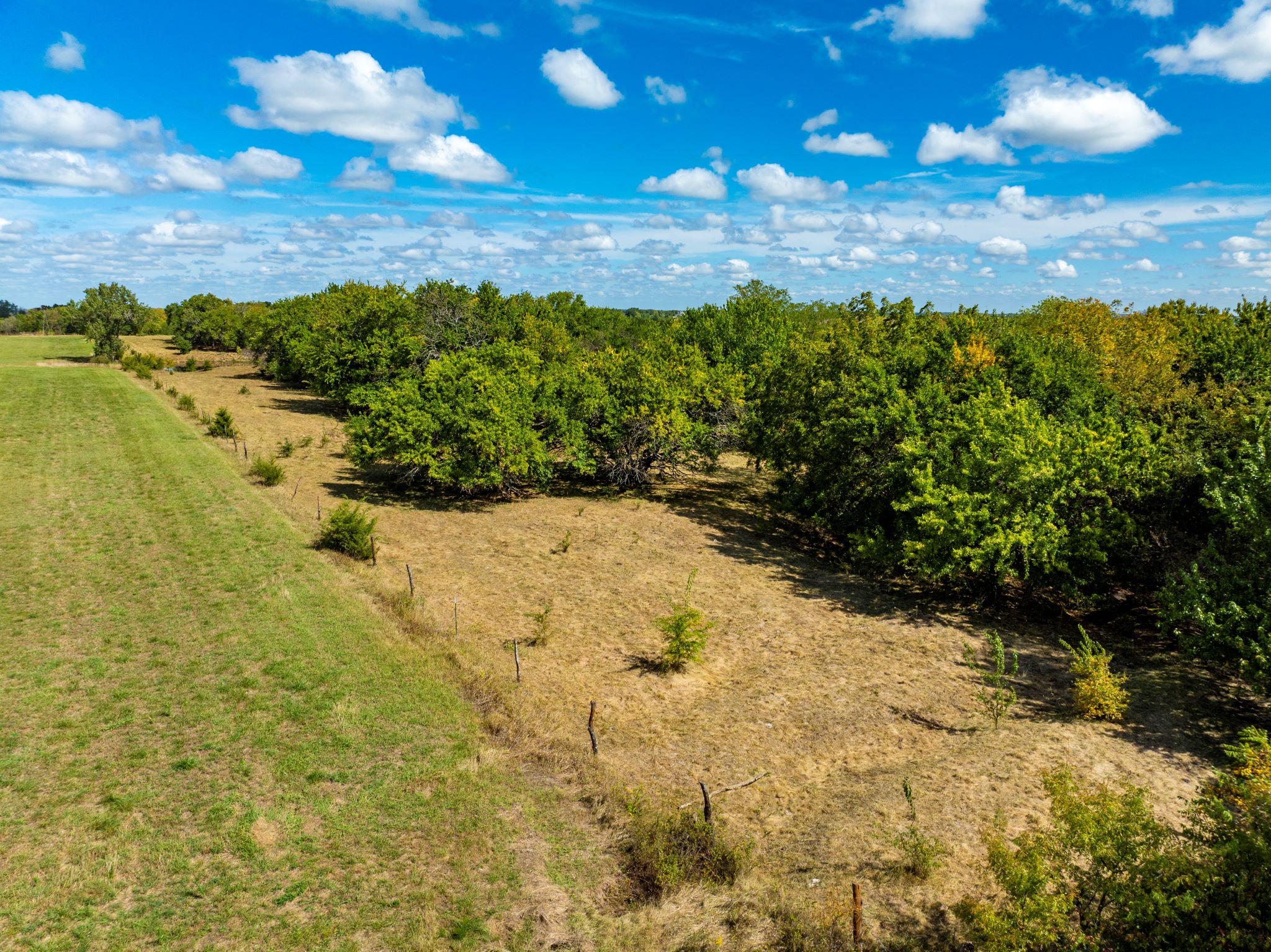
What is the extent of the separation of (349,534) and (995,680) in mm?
22501

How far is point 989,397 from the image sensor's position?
2402 cm

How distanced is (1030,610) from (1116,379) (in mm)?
15184

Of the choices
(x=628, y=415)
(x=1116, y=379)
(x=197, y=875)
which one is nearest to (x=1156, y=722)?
(x=197, y=875)

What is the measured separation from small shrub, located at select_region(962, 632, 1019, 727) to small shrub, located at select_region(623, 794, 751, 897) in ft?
26.4

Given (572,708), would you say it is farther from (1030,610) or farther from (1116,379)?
(1116,379)

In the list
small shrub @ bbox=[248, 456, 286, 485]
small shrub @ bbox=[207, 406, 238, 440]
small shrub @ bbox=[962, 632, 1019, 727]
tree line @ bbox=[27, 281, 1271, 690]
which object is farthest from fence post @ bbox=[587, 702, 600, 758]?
small shrub @ bbox=[207, 406, 238, 440]

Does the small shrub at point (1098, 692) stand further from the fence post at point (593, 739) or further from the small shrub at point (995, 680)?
the fence post at point (593, 739)

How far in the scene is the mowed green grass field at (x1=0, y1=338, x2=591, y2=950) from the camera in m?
9.80

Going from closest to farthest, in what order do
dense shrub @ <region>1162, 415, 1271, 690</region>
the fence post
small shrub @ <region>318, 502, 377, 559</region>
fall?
the fence post, dense shrub @ <region>1162, 415, 1271, 690</region>, small shrub @ <region>318, 502, 377, 559</region>

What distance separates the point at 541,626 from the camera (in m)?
19.8

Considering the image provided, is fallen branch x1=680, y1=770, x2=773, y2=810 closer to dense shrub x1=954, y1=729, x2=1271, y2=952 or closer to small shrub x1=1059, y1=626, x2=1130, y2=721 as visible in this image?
dense shrub x1=954, y1=729, x2=1271, y2=952

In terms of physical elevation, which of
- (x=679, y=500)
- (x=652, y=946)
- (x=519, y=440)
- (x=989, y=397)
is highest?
(x=989, y=397)

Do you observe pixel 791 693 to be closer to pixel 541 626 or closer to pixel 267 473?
pixel 541 626

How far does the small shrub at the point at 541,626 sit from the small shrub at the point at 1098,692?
13.8m
